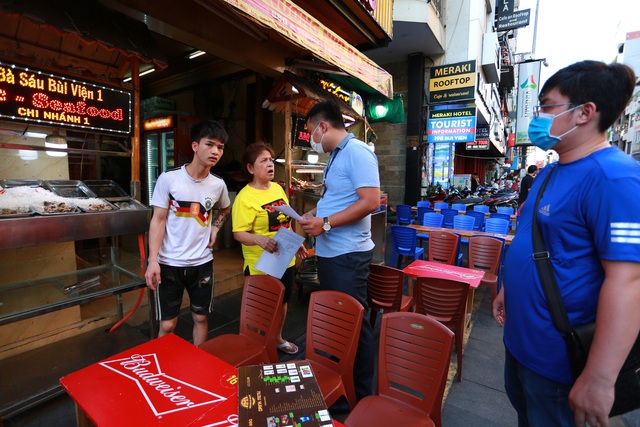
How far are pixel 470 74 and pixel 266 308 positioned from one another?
32.6 ft

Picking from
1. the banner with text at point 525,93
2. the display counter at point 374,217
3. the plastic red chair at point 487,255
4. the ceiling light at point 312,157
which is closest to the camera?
the plastic red chair at point 487,255

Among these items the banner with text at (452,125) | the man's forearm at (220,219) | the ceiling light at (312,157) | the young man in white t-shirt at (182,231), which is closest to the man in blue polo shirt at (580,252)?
the young man in white t-shirt at (182,231)

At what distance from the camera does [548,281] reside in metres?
1.31

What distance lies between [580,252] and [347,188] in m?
1.33

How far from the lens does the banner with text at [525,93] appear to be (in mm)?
20141

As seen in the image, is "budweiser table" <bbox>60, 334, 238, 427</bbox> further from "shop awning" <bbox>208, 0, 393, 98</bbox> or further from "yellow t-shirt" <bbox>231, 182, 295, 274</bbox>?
"shop awning" <bbox>208, 0, 393, 98</bbox>

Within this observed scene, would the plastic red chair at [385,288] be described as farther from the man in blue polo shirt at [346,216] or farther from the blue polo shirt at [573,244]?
the blue polo shirt at [573,244]

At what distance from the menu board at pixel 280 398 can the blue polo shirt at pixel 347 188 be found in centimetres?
88

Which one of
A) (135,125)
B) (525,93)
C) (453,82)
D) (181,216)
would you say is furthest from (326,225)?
(525,93)

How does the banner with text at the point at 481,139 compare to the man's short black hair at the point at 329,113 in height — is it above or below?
above

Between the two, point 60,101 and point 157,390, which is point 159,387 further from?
point 60,101

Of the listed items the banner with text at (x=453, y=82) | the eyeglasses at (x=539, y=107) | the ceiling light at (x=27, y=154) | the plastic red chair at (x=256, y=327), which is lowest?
the plastic red chair at (x=256, y=327)

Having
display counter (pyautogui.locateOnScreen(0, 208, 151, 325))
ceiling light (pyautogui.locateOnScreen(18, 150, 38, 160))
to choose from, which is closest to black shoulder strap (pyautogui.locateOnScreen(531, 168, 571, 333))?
display counter (pyautogui.locateOnScreen(0, 208, 151, 325))

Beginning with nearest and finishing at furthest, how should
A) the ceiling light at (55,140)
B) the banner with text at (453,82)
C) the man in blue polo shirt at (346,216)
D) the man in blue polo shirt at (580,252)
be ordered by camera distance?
the man in blue polo shirt at (580,252)
the man in blue polo shirt at (346,216)
the ceiling light at (55,140)
the banner with text at (453,82)
